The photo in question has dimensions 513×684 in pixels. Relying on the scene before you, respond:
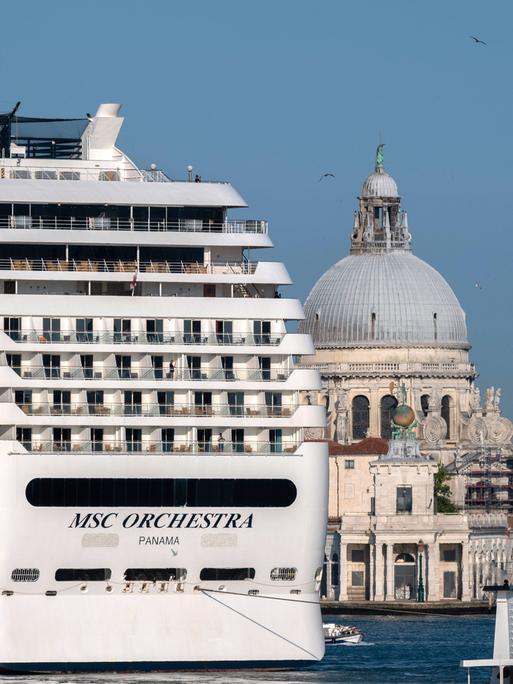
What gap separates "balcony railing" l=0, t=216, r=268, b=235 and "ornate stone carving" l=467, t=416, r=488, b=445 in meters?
95.1

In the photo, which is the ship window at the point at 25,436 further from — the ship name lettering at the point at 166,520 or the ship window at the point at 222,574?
the ship window at the point at 222,574

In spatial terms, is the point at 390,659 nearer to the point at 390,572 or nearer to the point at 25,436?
the point at 25,436

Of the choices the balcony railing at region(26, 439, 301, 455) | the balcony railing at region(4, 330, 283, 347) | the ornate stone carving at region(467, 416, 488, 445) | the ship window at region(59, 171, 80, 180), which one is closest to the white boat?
the balcony railing at region(26, 439, 301, 455)

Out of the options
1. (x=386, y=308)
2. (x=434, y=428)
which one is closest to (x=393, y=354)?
(x=386, y=308)

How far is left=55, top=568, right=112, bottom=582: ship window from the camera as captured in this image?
240ft

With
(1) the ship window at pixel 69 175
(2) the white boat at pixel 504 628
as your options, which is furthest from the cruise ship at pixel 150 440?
(2) the white boat at pixel 504 628

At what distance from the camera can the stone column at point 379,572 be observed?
13900cm

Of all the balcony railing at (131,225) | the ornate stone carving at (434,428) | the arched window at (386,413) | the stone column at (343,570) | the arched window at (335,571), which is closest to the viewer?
the balcony railing at (131,225)

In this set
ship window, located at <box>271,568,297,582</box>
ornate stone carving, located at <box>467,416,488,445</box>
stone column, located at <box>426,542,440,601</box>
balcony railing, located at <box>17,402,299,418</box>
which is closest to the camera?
balcony railing, located at <box>17,402,299,418</box>

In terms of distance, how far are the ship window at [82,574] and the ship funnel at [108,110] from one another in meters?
14.0

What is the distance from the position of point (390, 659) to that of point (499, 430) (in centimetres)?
8355

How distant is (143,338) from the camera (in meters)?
75.2

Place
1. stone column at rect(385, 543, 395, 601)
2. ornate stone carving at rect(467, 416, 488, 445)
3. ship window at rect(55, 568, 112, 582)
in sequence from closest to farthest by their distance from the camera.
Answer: ship window at rect(55, 568, 112, 582) < stone column at rect(385, 543, 395, 601) < ornate stone carving at rect(467, 416, 488, 445)

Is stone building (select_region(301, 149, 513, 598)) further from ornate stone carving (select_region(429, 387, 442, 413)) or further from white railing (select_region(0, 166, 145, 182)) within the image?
white railing (select_region(0, 166, 145, 182))
